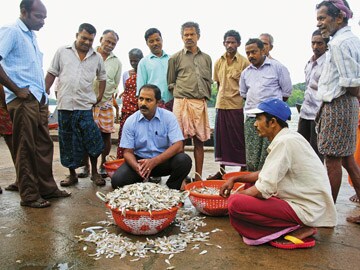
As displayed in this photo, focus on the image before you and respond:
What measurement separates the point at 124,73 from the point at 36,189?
3342 mm

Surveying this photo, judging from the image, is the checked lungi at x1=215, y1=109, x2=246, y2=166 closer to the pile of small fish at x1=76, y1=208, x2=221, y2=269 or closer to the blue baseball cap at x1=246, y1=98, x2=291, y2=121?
the pile of small fish at x1=76, y1=208, x2=221, y2=269

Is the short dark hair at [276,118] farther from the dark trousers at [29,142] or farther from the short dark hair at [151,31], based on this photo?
the short dark hair at [151,31]

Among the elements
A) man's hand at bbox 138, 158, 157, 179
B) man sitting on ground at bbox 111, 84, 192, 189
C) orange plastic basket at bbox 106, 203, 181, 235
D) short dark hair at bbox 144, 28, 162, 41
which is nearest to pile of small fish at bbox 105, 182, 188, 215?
orange plastic basket at bbox 106, 203, 181, 235

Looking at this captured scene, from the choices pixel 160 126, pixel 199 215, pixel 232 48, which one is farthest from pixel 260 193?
pixel 232 48

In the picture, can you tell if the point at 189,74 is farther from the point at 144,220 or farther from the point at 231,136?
the point at 144,220

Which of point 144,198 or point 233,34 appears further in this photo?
point 233,34

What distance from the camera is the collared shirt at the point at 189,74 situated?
5098 millimetres

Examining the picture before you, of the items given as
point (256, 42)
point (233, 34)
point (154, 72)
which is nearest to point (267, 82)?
point (256, 42)

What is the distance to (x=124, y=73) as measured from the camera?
685cm

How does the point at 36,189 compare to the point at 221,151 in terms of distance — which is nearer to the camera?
the point at 36,189

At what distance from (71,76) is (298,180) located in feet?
10.8

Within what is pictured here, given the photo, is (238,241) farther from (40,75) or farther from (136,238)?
(40,75)

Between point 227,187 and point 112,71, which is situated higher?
point 112,71

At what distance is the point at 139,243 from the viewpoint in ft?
9.86
